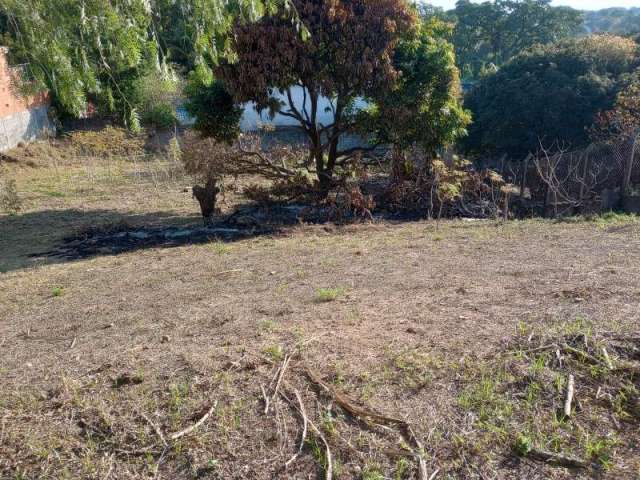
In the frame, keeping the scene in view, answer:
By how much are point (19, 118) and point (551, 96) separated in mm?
16126

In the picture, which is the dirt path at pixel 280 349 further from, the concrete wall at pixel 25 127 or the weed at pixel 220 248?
the concrete wall at pixel 25 127

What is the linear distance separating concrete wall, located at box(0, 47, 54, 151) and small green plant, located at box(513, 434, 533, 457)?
1597cm

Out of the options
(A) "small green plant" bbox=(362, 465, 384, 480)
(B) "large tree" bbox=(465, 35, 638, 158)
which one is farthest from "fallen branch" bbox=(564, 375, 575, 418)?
(B) "large tree" bbox=(465, 35, 638, 158)

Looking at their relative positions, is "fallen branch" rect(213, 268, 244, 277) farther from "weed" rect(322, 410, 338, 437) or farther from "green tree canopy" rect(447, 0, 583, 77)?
"green tree canopy" rect(447, 0, 583, 77)

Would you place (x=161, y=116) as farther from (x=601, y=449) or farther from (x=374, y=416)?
(x=601, y=449)

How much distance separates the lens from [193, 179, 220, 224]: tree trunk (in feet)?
32.0

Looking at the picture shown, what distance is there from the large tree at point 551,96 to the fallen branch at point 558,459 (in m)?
12.3

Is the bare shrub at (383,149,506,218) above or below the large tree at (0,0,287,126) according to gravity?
below

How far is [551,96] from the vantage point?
47.2 feet

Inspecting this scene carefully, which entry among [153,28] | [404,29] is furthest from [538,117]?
[153,28]

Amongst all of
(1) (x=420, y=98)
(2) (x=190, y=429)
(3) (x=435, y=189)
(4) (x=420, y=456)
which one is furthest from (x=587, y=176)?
(2) (x=190, y=429)

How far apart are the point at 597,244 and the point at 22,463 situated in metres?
5.75

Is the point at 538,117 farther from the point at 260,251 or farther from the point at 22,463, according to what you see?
the point at 22,463

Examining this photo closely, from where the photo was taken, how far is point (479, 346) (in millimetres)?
3133
